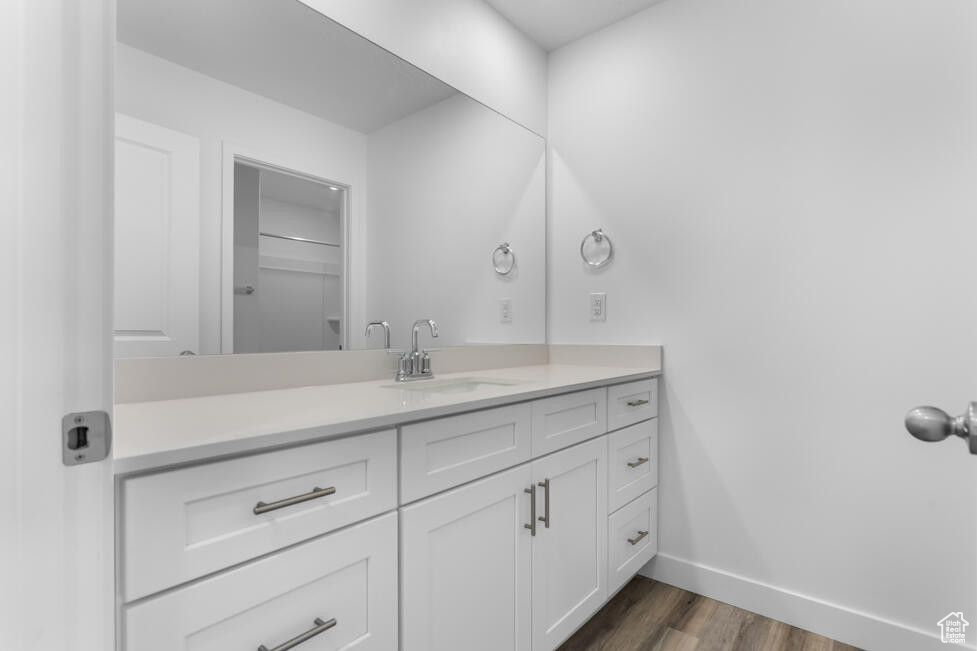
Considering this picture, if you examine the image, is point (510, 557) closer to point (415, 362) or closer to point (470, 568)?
point (470, 568)

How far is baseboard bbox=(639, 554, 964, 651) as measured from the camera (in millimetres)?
1450

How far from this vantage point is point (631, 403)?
1740 mm

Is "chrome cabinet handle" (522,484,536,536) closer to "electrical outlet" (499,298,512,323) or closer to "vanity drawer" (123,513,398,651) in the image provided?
"vanity drawer" (123,513,398,651)

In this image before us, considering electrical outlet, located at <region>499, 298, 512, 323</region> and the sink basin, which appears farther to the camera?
electrical outlet, located at <region>499, 298, 512, 323</region>

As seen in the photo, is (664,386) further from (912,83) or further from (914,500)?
(912,83)

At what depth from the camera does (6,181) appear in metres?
0.47

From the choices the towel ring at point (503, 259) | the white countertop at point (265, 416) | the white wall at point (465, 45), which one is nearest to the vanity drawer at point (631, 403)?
the white countertop at point (265, 416)

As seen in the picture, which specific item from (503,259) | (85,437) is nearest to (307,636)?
(85,437)

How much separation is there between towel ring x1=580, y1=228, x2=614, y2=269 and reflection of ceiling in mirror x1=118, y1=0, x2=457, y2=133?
87cm

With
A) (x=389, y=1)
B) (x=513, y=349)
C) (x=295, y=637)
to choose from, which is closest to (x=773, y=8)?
(x=389, y=1)

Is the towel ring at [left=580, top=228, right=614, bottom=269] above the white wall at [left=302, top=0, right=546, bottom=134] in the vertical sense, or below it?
below

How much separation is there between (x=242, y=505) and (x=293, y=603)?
7.7 inches

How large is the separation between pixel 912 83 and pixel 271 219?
192cm

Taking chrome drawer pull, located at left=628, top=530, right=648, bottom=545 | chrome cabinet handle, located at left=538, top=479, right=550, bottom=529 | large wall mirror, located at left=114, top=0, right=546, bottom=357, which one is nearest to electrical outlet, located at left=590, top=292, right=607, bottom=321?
large wall mirror, located at left=114, top=0, right=546, bottom=357
